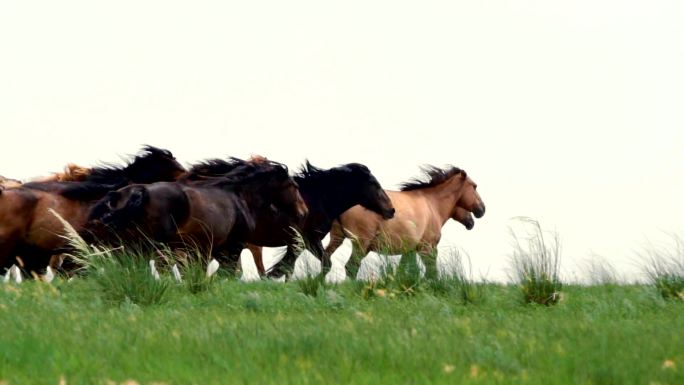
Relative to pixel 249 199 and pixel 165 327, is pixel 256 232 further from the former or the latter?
pixel 165 327

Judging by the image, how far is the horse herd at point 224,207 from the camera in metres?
14.4

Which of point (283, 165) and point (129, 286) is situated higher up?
point (283, 165)

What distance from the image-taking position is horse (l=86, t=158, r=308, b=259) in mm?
14148

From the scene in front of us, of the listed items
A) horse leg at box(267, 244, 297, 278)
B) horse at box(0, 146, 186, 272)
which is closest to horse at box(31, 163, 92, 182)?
horse at box(0, 146, 186, 272)

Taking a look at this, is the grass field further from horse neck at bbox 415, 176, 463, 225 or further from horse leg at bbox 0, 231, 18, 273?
horse neck at bbox 415, 176, 463, 225

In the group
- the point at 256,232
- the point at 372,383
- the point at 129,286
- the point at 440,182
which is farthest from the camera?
the point at 440,182

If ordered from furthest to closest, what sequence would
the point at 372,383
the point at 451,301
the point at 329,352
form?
the point at 451,301 → the point at 329,352 → the point at 372,383

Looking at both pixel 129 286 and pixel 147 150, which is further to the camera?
pixel 147 150

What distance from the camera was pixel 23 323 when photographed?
8.42 m

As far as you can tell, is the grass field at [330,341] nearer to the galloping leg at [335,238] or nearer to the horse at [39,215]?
the horse at [39,215]

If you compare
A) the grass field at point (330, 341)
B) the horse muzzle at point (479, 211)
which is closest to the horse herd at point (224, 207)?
the horse muzzle at point (479, 211)

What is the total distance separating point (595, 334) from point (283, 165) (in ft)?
30.8

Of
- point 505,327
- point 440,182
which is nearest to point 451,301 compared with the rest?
point 505,327

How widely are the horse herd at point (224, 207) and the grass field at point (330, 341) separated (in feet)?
8.75
